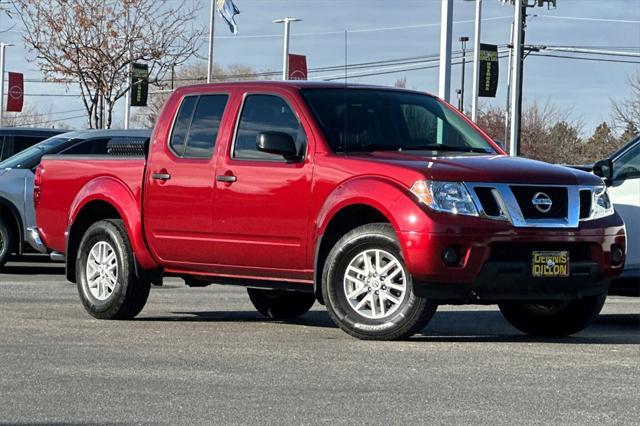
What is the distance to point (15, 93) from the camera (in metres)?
63.1

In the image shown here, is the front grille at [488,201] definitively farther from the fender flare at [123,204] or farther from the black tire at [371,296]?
the fender flare at [123,204]

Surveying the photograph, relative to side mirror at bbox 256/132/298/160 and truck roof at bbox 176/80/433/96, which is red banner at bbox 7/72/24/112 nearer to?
truck roof at bbox 176/80/433/96

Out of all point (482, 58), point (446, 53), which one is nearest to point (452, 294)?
point (446, 53)

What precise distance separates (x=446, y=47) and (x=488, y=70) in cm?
2887

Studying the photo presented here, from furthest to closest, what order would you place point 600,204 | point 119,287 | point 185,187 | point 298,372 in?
point 119,287, point 185,187, point 600,204, point 298,372

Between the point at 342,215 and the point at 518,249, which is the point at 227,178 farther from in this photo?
the point at 518,249

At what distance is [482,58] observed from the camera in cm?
5038

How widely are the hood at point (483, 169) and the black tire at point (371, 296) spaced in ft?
1.68

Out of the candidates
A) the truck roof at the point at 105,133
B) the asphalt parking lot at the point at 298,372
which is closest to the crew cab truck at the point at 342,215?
the asphalt parking lot at the point at 298,372

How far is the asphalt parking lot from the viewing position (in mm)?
7387

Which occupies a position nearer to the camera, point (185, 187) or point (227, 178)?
→ point (227, 178)

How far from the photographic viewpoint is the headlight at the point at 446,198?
1027cm

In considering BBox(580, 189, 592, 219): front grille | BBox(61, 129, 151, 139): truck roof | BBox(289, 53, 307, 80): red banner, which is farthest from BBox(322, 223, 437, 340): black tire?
BBox(289, 53, 307, 80): red banner

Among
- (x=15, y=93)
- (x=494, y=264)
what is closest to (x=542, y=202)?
(x=494, y=264)
